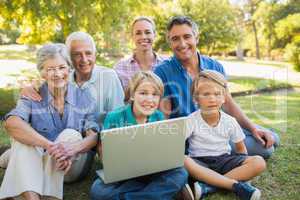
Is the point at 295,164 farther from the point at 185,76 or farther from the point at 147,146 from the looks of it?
the point at 147,146

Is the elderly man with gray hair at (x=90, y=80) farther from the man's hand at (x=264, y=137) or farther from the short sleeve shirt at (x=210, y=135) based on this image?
the man's hand at (x=264, y=137)

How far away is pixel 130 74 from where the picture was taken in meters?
3.74

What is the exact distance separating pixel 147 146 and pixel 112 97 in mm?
928

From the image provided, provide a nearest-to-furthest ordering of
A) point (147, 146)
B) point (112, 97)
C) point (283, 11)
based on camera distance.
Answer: point (147, 146) → point (112, 97) → point (283, 11)

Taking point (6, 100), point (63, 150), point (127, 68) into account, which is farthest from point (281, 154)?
point (6, 100)

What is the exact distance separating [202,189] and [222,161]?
1.05 ft

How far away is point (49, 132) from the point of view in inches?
106

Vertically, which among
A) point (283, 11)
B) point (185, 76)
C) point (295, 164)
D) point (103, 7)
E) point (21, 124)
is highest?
point (283, 11)

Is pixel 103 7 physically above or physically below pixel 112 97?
above

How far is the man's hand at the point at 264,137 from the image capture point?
3178 millimetres

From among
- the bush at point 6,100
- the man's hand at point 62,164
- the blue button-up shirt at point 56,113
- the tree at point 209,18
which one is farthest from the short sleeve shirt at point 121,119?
the tree at point 209,18

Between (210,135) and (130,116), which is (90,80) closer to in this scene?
(130,116)

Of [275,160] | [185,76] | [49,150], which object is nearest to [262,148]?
[275,160]

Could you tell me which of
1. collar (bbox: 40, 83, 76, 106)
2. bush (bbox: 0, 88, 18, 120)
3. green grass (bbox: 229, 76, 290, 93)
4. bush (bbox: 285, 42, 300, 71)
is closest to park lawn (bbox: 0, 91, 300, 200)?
collar (bbox: 40, 83, 76, 106)
